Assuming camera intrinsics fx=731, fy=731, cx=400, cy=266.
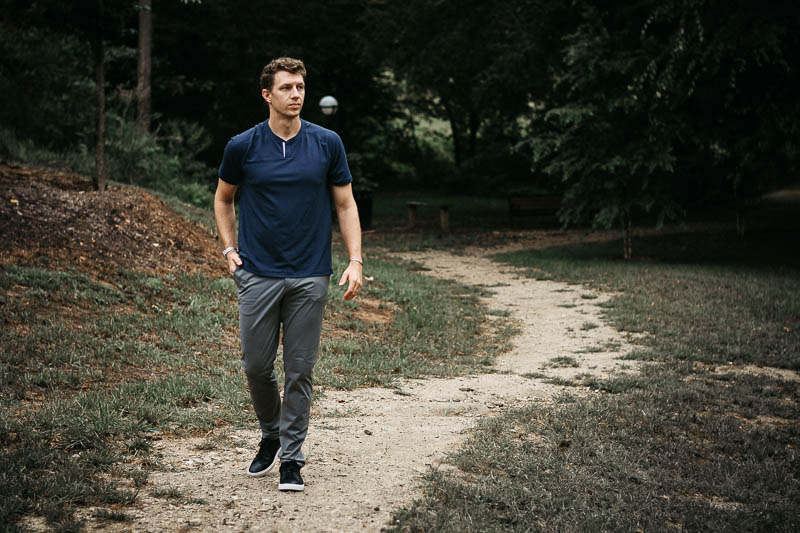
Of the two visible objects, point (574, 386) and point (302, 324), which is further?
point (574, 386)

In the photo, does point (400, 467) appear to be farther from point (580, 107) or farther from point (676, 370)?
point (580, 107)

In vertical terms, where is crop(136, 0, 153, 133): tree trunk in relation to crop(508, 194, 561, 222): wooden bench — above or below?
above

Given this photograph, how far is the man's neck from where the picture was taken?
371cm

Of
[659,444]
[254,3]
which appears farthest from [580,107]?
[254,3]

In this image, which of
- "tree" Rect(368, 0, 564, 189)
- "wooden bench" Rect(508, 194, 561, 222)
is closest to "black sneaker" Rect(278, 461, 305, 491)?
"tree" Rect(368, 0, 564, 189)

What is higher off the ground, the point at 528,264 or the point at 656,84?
the point at 656,84

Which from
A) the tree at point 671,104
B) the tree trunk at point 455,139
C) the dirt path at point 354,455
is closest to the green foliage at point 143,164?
the tree at point 671,104

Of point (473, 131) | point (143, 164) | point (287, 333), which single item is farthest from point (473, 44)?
point (473, 131)

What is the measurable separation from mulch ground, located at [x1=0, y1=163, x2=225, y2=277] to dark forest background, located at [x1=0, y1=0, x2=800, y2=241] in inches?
34.8

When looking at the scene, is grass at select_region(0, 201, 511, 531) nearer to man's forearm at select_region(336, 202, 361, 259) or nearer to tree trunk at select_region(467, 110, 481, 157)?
man's forearm at select_region(336, 202, 361, 259)

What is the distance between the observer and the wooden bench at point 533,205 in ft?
73.8

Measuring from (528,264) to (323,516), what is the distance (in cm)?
1171

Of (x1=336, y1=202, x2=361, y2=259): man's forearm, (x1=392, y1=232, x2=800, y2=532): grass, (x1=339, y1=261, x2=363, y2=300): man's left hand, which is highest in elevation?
(x1=336, y1=202, x2=361, y2=259): man's forearm

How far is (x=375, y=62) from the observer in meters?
24.5
